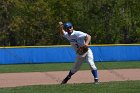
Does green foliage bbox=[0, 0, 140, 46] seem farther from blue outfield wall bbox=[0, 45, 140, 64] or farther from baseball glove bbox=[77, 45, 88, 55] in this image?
baseball glove bbox=[77, 45, 88, 55]

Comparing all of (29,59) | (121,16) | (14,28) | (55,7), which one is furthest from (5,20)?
(29,59)

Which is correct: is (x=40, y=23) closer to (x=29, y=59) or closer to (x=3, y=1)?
(x=3, y=1)

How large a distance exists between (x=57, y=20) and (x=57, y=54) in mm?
10948

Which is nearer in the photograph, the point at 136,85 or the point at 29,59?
the point at 136,85

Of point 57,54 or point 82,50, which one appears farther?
point 57,54

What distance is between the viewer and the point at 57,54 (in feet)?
82.9

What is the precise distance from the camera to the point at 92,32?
36.4 m

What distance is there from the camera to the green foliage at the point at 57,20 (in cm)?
3556

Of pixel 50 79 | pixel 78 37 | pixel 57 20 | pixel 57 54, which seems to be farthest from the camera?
pixel 57 20

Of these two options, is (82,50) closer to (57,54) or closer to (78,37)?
(78,37)

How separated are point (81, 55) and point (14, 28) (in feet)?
79.0

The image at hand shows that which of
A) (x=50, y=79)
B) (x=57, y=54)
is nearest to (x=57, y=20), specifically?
(x=57, y=54)

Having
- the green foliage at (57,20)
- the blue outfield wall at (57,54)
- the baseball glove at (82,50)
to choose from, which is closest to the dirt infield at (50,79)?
the baseball glove at (82,50)

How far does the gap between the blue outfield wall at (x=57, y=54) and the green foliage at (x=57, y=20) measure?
980 cm
